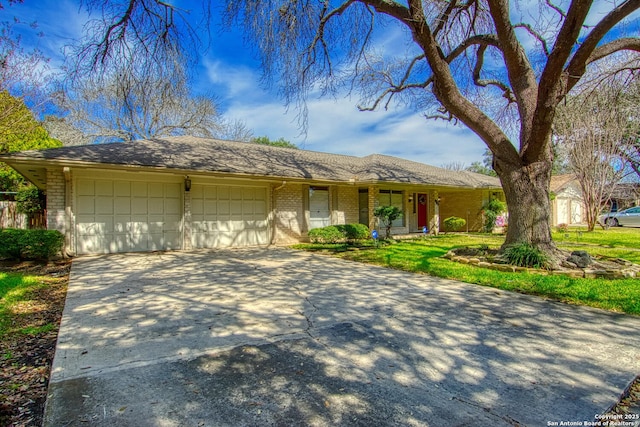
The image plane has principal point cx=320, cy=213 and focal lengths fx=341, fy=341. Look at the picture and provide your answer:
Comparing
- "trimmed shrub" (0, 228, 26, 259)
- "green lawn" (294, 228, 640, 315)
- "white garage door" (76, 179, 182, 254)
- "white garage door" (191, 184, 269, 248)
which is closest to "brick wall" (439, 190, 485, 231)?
"green lawn" (294, 228, 640, 315)

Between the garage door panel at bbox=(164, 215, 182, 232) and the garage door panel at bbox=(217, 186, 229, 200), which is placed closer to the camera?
the garage door panel at bbox=(164, 215, 182, 232)

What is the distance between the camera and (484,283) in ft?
20.6

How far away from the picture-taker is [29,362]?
316cm

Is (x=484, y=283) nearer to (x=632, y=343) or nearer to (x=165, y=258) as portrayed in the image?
(x=632, y=343)

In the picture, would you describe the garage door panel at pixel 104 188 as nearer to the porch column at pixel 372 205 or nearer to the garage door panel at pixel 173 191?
the garage door panel at pixel 173 191

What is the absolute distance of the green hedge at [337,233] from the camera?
506 inches

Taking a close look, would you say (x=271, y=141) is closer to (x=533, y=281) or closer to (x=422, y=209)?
(x=422, y=209)

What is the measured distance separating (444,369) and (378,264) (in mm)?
5744

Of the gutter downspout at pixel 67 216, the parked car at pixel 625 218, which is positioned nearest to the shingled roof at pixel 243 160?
the gutter downspout at pixel 67 216

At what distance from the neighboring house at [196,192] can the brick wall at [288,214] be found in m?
0.04

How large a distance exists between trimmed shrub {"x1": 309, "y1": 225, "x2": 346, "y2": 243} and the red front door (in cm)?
739

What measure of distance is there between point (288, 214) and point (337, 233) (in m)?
2.08

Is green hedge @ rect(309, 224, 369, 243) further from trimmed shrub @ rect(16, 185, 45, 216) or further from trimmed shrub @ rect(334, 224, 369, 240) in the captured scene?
trimmed shrub @ rect(16, 185, 45, 216)

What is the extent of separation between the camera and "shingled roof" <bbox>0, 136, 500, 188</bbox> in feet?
30.3
